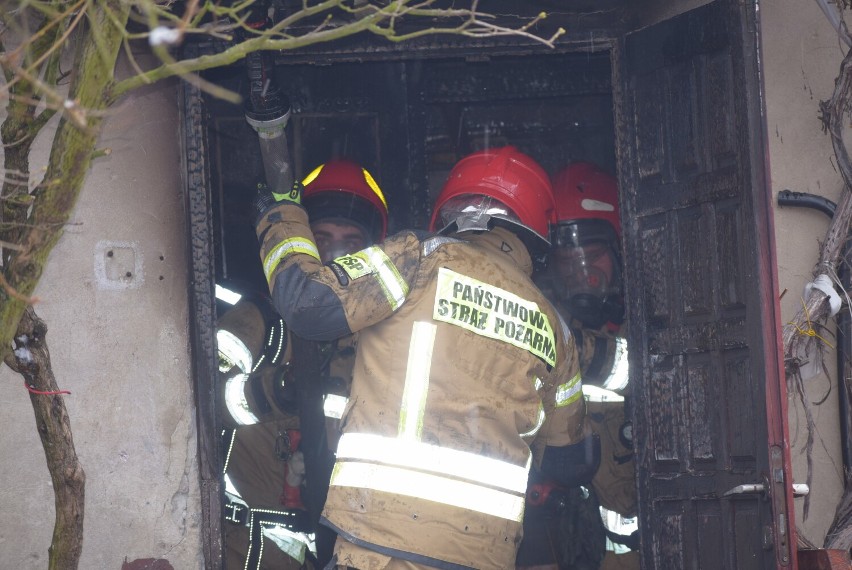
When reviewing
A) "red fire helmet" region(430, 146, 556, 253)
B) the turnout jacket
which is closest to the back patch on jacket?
the turnout jacket

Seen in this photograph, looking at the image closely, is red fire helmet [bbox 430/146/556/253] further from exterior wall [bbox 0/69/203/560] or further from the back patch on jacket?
exterior wall [bbox 0/69/203/560]

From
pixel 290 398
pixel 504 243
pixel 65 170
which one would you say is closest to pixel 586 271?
pixel 504 243

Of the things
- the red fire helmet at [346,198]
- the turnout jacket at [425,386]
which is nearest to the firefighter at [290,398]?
the red fire helmet at [346,198]

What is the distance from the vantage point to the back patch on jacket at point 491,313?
3.81 meters

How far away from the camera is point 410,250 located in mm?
3877

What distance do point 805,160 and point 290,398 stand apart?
2.88 metres

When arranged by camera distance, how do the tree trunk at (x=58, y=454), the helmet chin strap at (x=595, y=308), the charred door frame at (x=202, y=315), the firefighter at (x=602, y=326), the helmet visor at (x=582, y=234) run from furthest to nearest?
the helmet visor at (x=582, y=234), the helmet chin strap at (x=595, y=308), the firefighter at (x=602, y=326), the charred door frame at (x=202, y=315), the tree trunk at (x=58, y=454)

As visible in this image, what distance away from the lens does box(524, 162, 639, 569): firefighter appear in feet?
17.7

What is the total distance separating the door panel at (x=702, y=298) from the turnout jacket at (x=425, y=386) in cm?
75

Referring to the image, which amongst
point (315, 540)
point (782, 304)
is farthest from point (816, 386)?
point (315, 540)

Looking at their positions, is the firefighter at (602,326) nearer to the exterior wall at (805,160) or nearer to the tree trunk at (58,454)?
the exterior wall at (805,160)

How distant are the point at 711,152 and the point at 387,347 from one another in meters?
1.64

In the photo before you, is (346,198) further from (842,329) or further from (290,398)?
(842,329)

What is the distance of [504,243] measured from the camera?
4230mm
